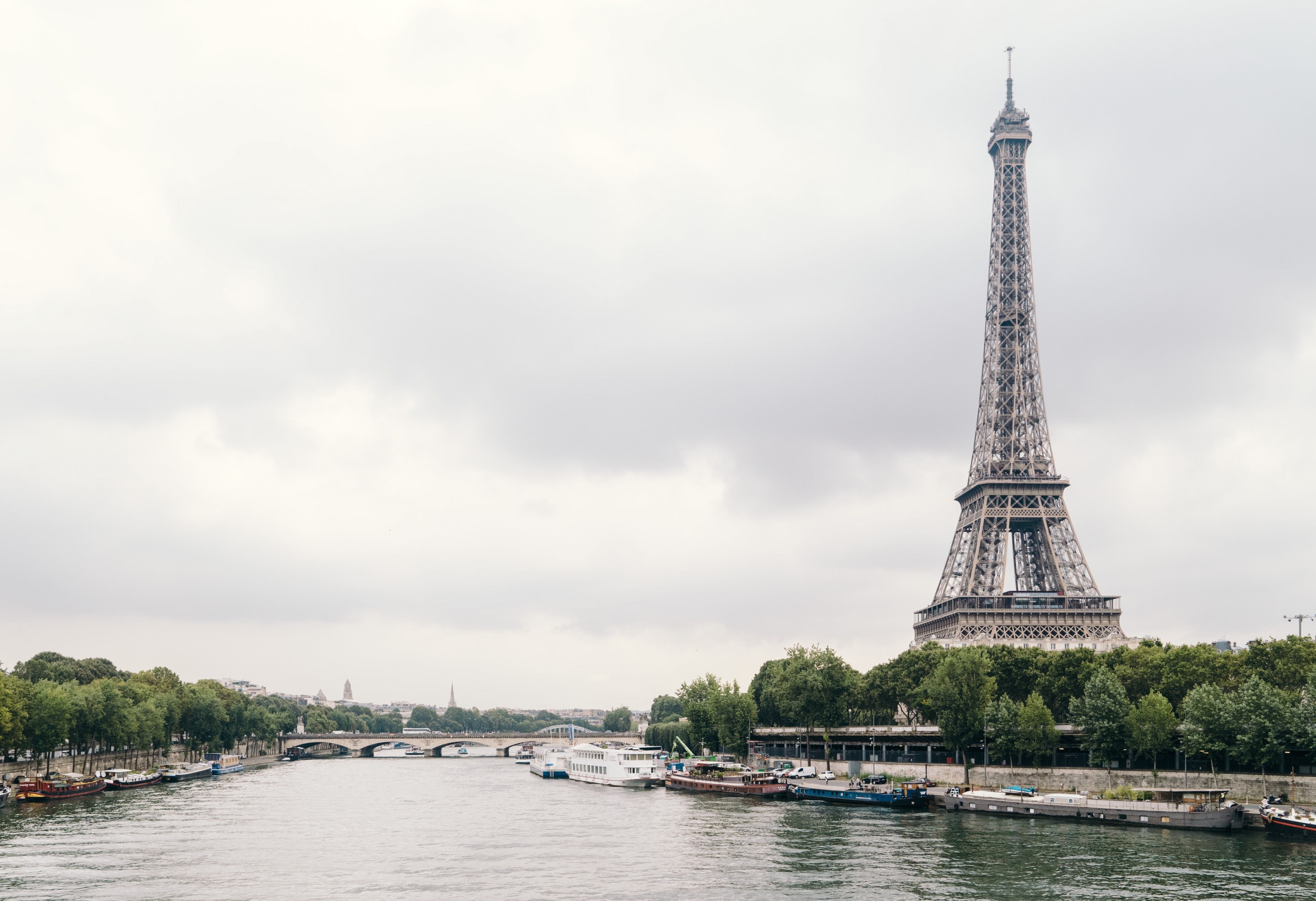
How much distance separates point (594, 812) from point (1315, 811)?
184 ft

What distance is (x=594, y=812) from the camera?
9675cm

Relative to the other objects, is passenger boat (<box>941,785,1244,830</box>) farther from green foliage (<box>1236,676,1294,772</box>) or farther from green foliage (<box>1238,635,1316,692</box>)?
green foliage (<box>1238,635,1316,692</box>)

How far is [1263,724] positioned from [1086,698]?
16312 mm

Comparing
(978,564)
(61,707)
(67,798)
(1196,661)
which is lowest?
(67,798)

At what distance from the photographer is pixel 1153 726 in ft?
291

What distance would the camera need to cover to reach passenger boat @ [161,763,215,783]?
136750mm

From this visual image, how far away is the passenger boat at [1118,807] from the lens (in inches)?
2881

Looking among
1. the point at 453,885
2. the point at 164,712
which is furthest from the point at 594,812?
the point at 164,712

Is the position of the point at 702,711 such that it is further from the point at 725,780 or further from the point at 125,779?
the point at 125,779

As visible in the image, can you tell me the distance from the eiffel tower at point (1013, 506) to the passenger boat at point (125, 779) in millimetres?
97503

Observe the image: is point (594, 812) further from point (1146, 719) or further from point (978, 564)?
point (978, 564)

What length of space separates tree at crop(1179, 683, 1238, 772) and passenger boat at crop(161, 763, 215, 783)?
115 m

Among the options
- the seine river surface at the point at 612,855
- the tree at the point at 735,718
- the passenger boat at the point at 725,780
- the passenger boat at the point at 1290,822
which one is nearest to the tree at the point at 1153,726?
the passenger boat at the point at 1290,822

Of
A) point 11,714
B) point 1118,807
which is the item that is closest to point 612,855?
point 1118,807
